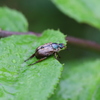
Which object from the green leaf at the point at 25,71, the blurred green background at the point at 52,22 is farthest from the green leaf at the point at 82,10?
the blurred green background at the point at 52,22

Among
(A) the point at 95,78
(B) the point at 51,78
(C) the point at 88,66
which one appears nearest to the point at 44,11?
(C) the point at 88,66

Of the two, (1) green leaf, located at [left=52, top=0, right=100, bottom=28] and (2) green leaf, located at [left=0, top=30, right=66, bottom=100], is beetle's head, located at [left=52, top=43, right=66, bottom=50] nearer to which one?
(2) green leaf, located at [left=0, top=30, right=66, bottom=100]

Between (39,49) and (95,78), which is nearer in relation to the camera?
(39,49)

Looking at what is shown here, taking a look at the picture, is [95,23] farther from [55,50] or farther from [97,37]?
[97,37]

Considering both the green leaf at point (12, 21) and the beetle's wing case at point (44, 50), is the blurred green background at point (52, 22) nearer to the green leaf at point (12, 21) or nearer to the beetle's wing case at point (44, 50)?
the green leaf at point (12, 21)

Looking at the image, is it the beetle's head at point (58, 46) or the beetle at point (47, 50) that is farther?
the beetle's head at point (58, 46)

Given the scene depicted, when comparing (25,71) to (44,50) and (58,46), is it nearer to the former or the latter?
(44,50)

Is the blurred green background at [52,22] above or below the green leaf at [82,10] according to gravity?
above
